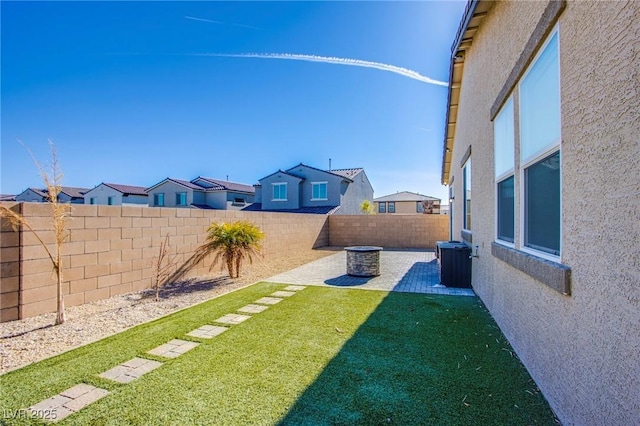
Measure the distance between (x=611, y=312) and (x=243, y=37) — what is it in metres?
12.3

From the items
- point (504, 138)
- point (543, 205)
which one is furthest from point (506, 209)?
point (543, 205)

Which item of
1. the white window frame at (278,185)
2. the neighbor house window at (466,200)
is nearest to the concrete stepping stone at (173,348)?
the neighbor house window at (466,200)

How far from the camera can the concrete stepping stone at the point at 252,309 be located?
18.8 feet

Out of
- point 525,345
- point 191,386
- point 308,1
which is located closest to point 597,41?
point 525,345

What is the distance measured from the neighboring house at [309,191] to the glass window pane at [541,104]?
2153 cm

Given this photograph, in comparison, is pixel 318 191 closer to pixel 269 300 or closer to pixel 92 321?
pixel 269 300

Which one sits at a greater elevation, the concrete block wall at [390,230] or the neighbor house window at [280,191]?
the neighbor house window at [280,191]

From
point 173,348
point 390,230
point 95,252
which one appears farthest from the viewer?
point 390,230

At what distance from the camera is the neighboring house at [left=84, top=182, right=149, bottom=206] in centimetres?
3519

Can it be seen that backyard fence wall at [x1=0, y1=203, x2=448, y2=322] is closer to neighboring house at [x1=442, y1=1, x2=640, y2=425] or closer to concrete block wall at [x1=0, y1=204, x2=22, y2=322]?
concrete block wall at [x1=0, y1=204, x2=22, y2=322]

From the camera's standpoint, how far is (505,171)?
4.57 metres

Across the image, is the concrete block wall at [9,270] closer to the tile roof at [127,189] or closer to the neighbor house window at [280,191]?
the neighbor house window at [280,191]

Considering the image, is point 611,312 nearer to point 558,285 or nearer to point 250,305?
point 558,285

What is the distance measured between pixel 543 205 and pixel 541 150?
575 millimetres
